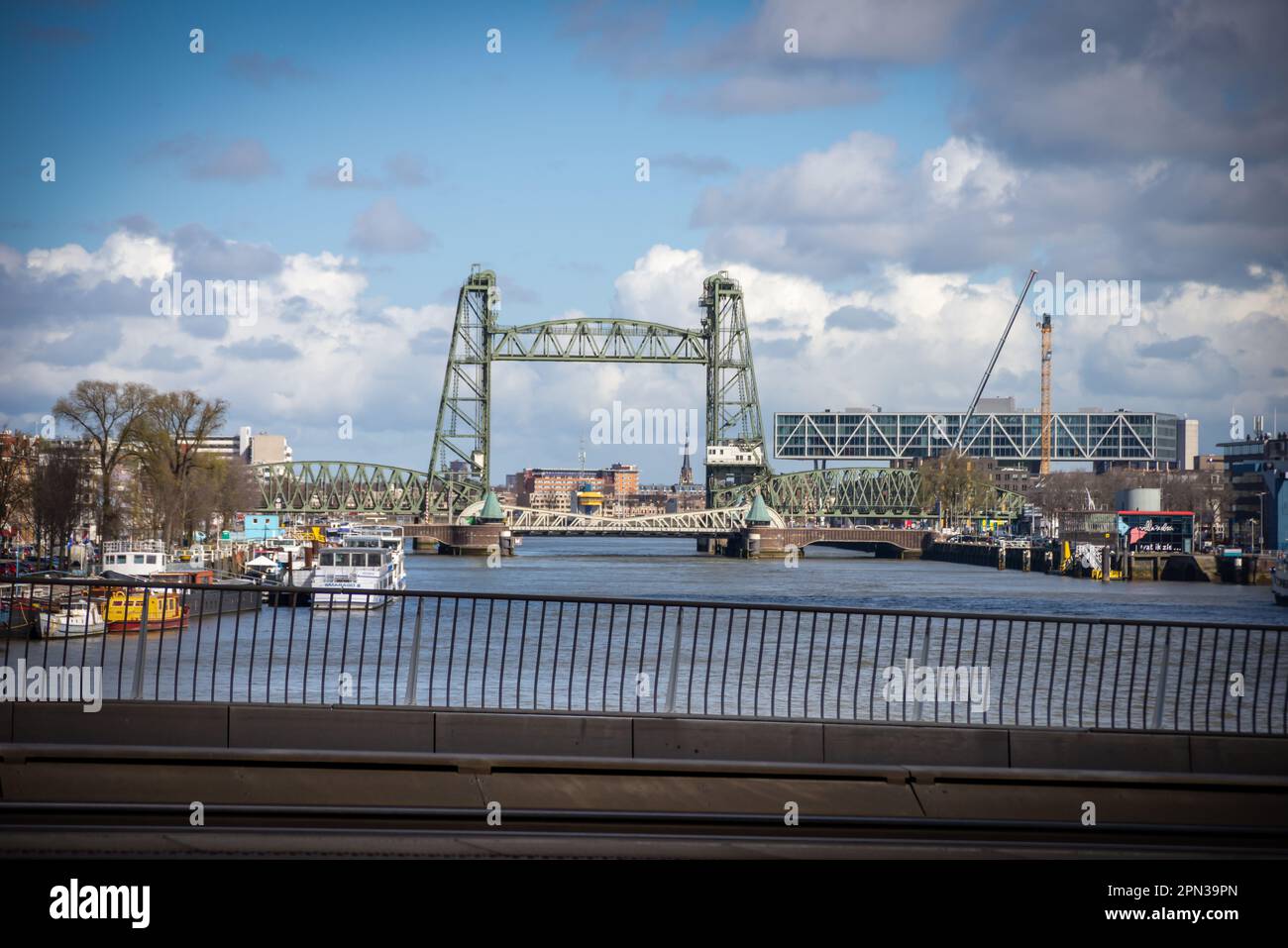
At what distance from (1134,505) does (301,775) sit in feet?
389

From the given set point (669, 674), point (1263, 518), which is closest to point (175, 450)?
point (669, 674)

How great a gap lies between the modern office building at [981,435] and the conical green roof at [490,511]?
2763 inches

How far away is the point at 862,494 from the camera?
171 m

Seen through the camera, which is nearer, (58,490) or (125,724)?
(125,724)

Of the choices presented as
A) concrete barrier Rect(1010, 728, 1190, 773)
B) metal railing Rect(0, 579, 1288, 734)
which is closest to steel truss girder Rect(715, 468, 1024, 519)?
metal railing Rect(0, 579, 1288, 734)

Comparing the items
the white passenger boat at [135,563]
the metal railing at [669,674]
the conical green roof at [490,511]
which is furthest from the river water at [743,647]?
the white passenger boat at [135,563]

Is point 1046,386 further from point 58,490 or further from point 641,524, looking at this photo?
point 58,490

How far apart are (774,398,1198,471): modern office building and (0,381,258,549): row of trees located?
11908 centimetres

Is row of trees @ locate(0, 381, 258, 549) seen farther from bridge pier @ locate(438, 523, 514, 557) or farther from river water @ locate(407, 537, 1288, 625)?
bridge pier @ locate(438, 523, 514, 557)

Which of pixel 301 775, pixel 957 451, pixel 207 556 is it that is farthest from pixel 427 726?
pixel 957 451

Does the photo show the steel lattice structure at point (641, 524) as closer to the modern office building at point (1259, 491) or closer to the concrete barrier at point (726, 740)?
the modern office building at point (1259, 491)

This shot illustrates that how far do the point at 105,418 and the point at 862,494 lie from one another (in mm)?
115771
